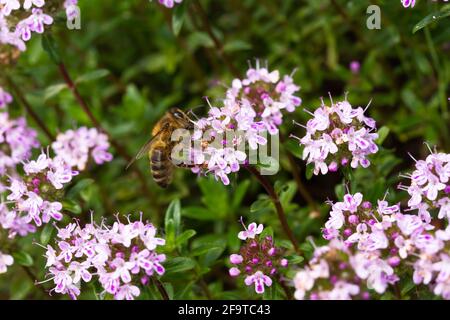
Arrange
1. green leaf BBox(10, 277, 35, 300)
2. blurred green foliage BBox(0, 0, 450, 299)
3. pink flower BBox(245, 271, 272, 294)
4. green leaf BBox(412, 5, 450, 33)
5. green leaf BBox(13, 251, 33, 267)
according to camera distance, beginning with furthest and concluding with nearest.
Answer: blurred green foliage BBox(0, 0, 450, 299) → green leaf BBox(10, 277, 35, 300) → green leaf BBox(13, 251, 33, 267) → green leaf BBox(412, 5, 450, 33) → pink flower BBox(245, 271, 272, 294)

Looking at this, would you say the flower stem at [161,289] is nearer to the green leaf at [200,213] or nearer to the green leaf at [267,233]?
the green leaf at [267,233]

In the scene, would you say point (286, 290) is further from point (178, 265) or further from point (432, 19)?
point (432, 19)

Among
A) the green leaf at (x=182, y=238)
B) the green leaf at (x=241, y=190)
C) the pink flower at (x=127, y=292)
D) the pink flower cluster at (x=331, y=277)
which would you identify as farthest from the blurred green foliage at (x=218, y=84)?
the pink flower cluster at (x=331, y=277)

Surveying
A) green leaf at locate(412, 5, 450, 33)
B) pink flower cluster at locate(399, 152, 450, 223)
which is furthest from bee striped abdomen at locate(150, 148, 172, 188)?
green leaf at locate(412, 5, 450, 33)

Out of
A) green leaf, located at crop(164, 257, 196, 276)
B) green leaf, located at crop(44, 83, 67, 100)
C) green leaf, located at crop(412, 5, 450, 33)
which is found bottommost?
green leaf, located at crop(164, 257, 196, 276)

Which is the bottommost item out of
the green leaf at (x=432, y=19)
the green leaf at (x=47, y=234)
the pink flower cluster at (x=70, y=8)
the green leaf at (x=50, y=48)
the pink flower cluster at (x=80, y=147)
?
the green leaf at (x=47, y=234)

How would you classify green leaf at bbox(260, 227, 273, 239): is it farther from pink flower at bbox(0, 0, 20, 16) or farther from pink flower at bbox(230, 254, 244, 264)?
pink flower at bbox(0, 0, 20, 16)
